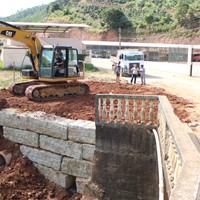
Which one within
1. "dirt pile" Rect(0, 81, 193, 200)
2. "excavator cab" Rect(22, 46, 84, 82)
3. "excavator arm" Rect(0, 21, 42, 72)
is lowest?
"dirt pile" Rect(0, 81, 193, 200)

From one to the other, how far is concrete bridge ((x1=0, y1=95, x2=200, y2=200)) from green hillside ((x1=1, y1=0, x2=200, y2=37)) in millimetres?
60156

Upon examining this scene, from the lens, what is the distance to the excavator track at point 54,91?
1387 centimetres

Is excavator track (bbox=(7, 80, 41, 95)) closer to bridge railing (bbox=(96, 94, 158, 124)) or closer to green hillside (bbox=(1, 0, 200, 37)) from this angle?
bridge railing (bbox=(96, 94, 158, 124))

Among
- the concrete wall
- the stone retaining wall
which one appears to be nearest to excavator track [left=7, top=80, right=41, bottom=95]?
the stone retaining wall

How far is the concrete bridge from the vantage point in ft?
28.6

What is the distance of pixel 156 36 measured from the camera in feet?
230

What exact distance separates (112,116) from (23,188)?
3437mm

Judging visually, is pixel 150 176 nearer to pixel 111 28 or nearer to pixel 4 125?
pixel 4 125

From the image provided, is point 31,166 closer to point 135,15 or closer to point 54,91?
A: point 54,91

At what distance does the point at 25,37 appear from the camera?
14.8 m

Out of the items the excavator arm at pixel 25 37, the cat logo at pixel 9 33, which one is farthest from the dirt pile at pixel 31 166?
the cat logo at pixel 9 33

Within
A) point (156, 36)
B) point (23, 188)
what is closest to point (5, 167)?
point (23, 188)

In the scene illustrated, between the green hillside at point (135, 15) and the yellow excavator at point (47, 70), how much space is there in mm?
55520

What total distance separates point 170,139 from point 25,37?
9953mm
